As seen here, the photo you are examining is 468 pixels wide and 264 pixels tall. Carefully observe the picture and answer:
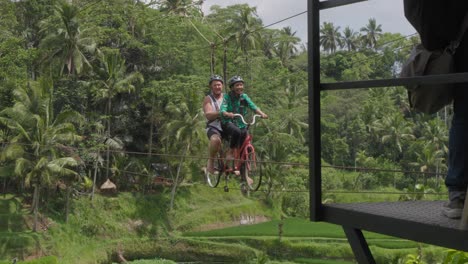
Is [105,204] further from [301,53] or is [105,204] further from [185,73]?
[301,53]

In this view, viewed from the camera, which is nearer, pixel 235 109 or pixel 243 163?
pixel 235 109

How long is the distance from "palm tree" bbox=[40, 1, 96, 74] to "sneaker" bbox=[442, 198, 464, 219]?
28647mm

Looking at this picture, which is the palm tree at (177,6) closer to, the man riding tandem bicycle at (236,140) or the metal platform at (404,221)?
the man riding tandem bicycle at (236,140)

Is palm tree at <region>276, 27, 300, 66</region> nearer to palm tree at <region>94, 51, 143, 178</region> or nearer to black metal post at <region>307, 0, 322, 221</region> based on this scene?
palm tree at <region>94, 51, 143, 178</region>

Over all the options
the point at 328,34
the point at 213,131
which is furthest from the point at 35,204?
the point at 328,34

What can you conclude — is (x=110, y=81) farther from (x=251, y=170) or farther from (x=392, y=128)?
(x=251, y=170)

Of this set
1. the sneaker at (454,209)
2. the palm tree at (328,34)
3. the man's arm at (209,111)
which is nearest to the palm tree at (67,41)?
the man's arm at (209,111)

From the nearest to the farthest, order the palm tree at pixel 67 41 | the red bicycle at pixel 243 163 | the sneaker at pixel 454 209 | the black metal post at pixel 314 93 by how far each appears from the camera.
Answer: the sneaker at pixel 454 209
the black metal post at pixel 314 93
the red bicycle at pixel 243 163
the palm tree at pixel 67 41

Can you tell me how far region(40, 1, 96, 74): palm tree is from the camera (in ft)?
Result: 96.0

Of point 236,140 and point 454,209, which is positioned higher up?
point 236,140

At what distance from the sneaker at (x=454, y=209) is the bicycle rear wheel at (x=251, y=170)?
6880mm

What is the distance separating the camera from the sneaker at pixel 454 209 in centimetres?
163

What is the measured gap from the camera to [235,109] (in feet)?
25.0

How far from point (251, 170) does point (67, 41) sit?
2216 centimetres
